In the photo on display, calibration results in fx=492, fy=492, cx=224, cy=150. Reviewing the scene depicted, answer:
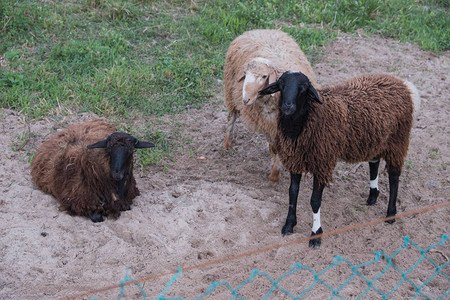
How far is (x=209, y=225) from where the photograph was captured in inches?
209

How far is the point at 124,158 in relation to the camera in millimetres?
5145

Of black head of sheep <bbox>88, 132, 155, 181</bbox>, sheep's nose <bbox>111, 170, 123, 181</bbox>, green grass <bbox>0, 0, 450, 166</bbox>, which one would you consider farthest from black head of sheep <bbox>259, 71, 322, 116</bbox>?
green grass <bbox>0, 0, 450, 166</bbox>

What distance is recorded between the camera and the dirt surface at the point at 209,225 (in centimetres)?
448

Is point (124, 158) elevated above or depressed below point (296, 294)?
above

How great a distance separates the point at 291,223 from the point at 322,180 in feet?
2.03

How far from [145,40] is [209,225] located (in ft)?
15.7

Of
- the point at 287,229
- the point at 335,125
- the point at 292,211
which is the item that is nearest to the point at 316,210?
the point at 292,211

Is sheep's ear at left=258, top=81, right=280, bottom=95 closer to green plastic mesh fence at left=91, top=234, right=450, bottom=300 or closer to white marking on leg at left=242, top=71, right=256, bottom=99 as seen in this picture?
white marking on leg at left=242, top=71, right=256, bottom=99

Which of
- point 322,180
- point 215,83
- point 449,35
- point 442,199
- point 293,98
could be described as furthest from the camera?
point 449,35

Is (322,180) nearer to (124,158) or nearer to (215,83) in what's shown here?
(124,158)

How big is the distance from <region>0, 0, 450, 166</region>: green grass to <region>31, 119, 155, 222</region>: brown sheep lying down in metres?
1.69

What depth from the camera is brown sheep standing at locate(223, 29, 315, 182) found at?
5668mm

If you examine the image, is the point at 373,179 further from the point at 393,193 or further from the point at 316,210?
the point at 316,210

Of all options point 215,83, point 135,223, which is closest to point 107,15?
point 215,83
